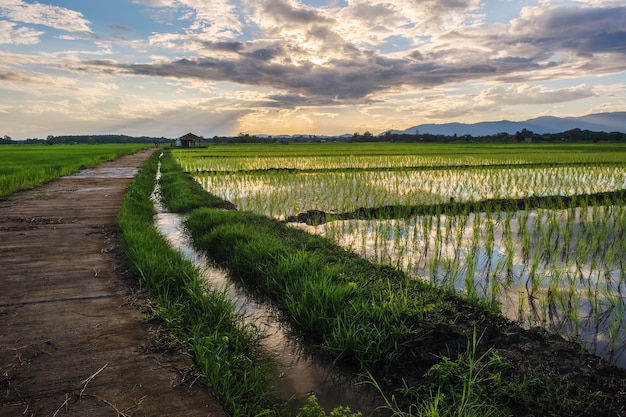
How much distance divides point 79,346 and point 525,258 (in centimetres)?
533

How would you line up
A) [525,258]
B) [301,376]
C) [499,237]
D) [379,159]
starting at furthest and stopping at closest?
Answer: [379,159]
[499,237]
[525,258]
[301,376]

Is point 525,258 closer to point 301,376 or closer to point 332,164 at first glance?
point 301,376

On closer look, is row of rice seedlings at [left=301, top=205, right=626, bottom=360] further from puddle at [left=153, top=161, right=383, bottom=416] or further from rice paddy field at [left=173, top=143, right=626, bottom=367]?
puddle at [left=153, top=161, right=383, bottom=416]

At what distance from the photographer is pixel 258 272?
4914mm

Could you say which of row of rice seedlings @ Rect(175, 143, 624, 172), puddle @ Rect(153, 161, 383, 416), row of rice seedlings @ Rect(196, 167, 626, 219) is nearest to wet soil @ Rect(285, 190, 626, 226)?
row of rice seedlings @ Rect(196, 167, 626, 219)

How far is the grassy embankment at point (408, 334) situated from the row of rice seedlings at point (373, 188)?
3.94 m

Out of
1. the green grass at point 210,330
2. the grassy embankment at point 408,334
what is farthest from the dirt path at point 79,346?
the grassy embankment at point 408,334

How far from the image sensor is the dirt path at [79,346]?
2.18 metres

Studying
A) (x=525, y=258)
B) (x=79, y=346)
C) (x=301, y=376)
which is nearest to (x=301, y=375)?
(x=301, y=376)

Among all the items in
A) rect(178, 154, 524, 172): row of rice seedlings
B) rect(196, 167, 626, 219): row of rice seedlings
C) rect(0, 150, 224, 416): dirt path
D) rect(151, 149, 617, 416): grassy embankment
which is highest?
rect(178, 154, 524, 172): row of rice seedlings

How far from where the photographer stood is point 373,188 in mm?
11648

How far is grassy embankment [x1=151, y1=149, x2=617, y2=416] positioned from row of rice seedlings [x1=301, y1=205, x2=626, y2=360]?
62 cm

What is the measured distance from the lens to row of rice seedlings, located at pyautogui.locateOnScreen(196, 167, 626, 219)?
9.52 meters

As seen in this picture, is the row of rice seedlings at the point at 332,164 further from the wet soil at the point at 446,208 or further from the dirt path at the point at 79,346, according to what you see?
the dirt path at the point at 79,346
